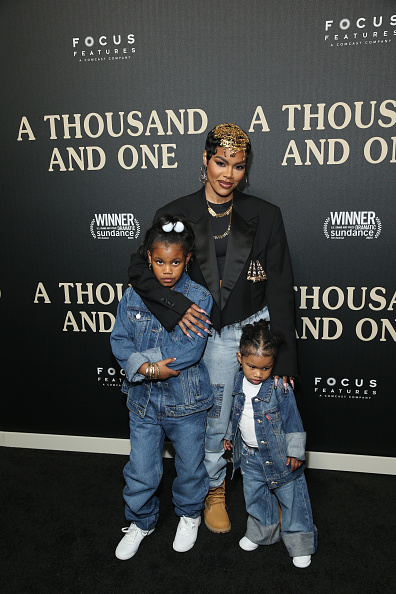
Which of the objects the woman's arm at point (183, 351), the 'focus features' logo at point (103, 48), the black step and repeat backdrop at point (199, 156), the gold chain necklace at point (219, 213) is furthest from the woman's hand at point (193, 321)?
the 'focus features' logo at point (103, 48)

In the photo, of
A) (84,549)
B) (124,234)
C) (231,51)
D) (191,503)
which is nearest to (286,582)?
(191,503)

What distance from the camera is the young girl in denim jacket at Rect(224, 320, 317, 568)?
1970mm

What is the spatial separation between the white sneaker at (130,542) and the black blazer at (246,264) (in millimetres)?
968

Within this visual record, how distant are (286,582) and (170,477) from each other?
3.00 ft

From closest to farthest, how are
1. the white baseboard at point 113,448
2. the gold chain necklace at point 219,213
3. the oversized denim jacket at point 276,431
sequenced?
the oversized denim jacket at point 276,431
the gold chain necklace at point 219,213
the white baseboard at point 113,448

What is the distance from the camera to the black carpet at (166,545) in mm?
2020

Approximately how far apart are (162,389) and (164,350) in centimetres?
18

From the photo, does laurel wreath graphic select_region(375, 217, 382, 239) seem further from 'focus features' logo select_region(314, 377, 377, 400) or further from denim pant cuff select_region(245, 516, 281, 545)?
denim pant cuff select_region(245, 516, 281, 545)

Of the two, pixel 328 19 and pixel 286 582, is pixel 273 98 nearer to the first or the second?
pixel 328 19

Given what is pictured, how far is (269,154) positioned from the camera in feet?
7.94

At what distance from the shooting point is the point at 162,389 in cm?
206

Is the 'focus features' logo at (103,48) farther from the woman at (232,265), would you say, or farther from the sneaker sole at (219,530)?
the sneaker sole at (219,530)

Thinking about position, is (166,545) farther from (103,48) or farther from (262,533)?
(103,48)

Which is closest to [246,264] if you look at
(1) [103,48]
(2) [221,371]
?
(2) [221,371]
